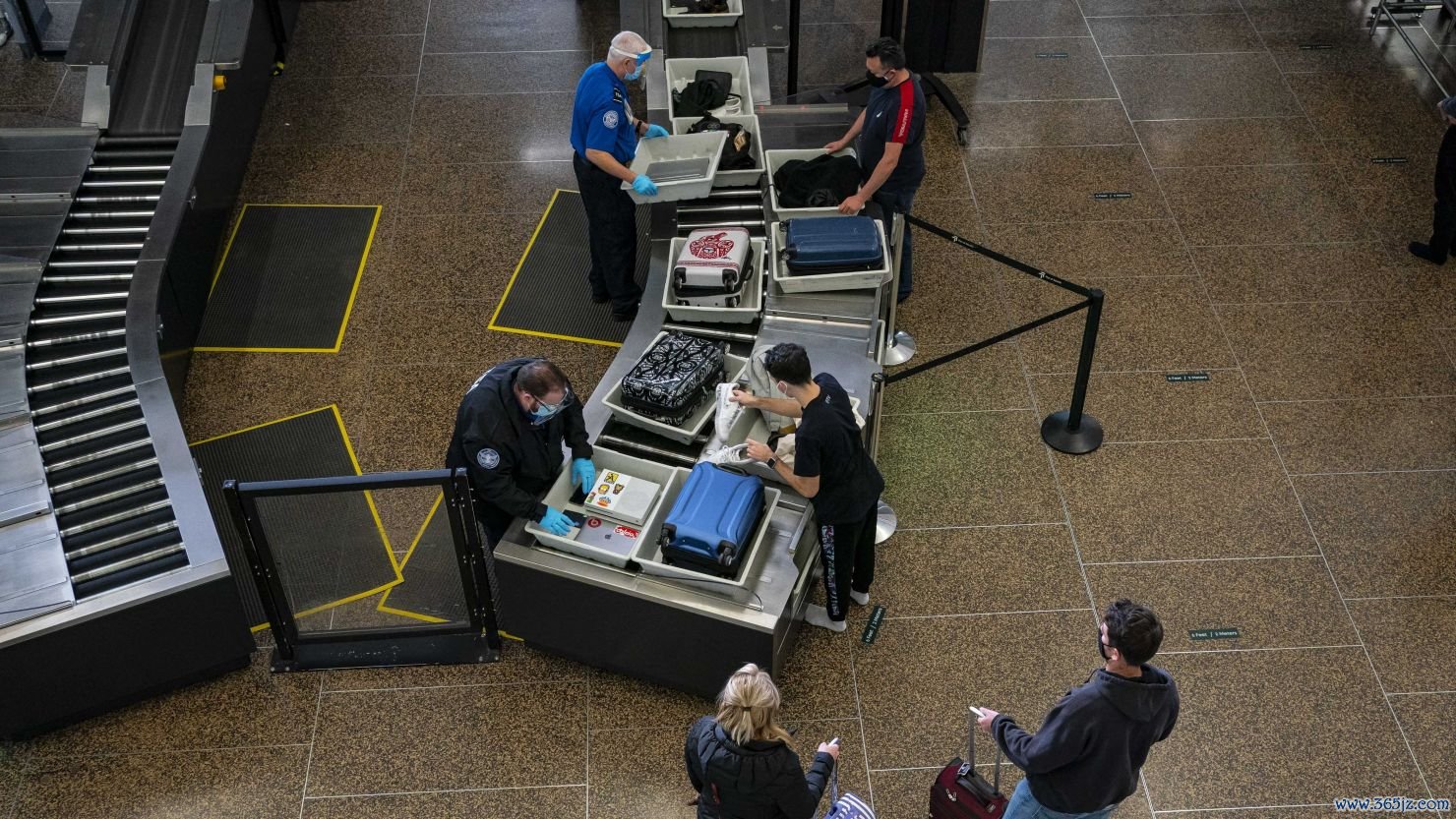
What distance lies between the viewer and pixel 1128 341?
7324 mm

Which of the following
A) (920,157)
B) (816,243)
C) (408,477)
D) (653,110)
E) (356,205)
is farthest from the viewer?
(356,205)

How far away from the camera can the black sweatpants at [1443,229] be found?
299 inches

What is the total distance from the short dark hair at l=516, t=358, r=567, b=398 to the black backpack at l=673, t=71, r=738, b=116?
9.85 feet

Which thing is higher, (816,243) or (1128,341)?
(816,243)

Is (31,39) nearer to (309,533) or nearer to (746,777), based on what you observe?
(309,533)

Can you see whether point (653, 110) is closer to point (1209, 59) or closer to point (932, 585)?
point (932, 585)

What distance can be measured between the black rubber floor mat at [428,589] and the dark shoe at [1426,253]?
6229 millimetres

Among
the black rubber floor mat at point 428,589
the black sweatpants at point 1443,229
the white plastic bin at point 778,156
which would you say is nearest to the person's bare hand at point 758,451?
the black rubber floor mat at point 428,589

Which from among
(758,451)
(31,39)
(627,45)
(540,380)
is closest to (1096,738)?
(758,451)

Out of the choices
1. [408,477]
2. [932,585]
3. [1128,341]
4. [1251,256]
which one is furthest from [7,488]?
[1251,256]

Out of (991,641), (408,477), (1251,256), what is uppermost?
(408,477)

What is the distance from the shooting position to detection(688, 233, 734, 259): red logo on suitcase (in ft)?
20.2

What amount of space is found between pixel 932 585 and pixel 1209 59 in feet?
18.8

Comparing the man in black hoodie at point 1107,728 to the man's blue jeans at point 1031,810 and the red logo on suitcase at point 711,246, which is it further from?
the red logo on suitcase at point 711,246
